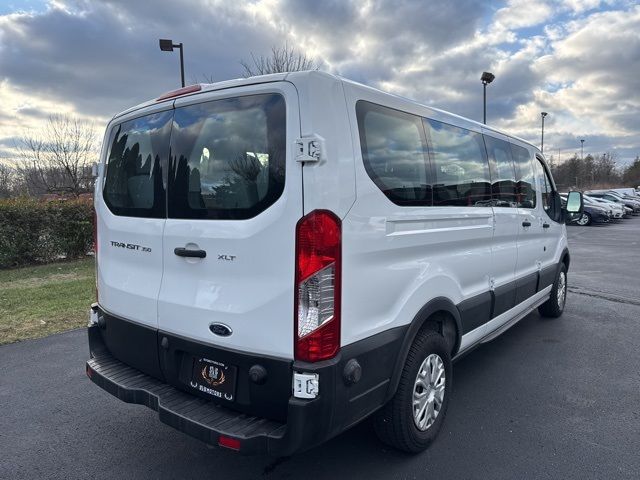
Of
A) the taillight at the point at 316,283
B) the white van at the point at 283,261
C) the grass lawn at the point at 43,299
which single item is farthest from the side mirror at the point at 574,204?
the grass lawn at the point at 43,299

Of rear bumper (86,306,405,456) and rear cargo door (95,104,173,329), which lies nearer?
rear bumper (86,306,405,456)

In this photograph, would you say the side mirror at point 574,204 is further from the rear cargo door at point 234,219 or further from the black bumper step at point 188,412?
the black bumper step at point 188,412

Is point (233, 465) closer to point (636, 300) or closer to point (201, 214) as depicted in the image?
point (201, 214)

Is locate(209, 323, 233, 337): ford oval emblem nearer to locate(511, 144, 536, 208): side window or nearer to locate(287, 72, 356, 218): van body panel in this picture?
locate(287, 72, 356, 218): van body panel

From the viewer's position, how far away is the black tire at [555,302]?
6020 millimetres

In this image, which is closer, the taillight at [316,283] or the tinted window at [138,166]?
the taillight at [316,283]

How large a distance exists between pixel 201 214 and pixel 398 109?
1.38m

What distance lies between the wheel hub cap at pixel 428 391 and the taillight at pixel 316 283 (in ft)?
3.23

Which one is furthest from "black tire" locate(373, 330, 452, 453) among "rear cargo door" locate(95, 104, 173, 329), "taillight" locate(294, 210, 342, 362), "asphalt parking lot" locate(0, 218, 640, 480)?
"rear cargo door" locate(95, 104, 173, 329)

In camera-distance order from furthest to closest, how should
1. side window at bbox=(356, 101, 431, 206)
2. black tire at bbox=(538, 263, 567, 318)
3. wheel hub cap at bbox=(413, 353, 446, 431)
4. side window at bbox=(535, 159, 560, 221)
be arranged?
black tire at bbox=(538, 263, 567, 318)
side window at bbox=(535, 159, 560, 221)
wheel hub cap at bbox=(413, 353, 446, 431)
side window at bbox=(356, 101, 431, 206)

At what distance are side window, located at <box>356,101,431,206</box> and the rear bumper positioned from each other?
85 centimetres

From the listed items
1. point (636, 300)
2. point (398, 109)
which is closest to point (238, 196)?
point (398, 109)

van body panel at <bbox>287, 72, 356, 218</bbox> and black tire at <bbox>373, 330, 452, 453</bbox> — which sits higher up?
van body panel at <bbox>287, 72, 356, 218</bbox>

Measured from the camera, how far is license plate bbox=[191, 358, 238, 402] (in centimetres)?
242
